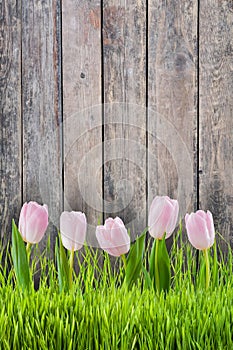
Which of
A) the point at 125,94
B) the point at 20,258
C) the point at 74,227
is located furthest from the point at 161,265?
the point at 125,94

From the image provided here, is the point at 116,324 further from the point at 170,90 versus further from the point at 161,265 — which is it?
the point at 170,90

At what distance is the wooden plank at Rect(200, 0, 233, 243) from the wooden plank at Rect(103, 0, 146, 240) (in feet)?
0.61

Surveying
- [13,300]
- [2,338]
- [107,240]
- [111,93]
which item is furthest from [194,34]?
[2,338]

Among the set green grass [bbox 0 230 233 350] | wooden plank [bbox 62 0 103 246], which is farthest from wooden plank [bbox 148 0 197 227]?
green grass [bbox 0 230 233 350]

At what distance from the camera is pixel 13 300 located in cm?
137

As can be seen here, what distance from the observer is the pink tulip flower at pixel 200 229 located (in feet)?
4.95

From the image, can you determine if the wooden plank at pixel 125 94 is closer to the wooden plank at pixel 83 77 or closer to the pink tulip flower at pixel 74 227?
the wooden plank at pixel 83 77

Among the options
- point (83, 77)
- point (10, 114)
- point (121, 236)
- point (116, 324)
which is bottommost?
point (116, 324)

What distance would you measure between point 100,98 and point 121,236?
0.56 metres

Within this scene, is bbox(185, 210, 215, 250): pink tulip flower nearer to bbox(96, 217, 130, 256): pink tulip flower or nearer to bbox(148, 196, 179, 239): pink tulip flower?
bbox(148, 196, 179, 239): pink tulip flower

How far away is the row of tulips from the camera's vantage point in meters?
1.51

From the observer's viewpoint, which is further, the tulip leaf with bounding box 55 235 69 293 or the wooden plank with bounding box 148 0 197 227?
the wooden plank with bounding box 148 0 197 227

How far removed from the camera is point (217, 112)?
6.35ft

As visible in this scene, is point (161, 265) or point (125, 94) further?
point (125, 94)
